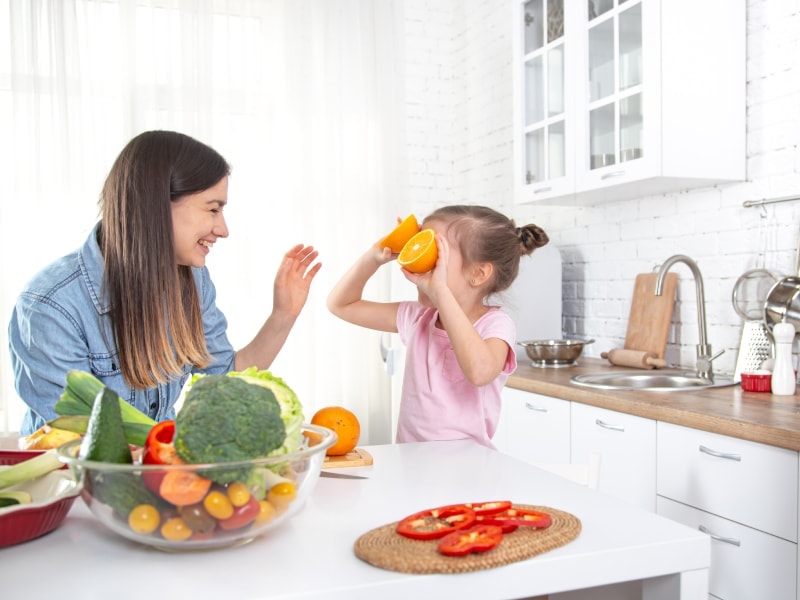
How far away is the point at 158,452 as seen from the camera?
2.65ft

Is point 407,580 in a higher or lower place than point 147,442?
lower

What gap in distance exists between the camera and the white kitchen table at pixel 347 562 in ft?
2.56

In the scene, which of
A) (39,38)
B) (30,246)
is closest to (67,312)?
(30,246)

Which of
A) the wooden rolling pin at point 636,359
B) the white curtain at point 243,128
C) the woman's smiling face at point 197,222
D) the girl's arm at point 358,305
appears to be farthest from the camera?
the white curtain at point 243,128

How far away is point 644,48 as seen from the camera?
2.61 metres

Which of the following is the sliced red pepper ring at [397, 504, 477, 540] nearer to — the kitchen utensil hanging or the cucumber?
the cucumber

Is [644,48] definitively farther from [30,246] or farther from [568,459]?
[30,246]

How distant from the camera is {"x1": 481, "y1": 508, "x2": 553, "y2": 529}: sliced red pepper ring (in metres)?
0.92

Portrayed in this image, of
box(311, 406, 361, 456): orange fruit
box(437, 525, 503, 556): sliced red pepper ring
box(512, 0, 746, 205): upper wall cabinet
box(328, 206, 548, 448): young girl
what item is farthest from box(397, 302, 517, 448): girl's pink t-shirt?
box(512, 0, 746, 205): upper wall cabinet

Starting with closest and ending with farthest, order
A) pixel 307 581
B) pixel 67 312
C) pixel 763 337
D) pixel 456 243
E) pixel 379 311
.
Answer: pixel 307 581 < pixel 67 312 < pixel 456 243 < pixel 379 311 < pixel 763 337

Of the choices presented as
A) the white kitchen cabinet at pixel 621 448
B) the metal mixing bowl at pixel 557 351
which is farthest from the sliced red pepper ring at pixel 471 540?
the metal mixing bowl at pixel 557 351

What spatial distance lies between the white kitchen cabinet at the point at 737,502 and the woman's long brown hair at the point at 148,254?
1.27 meters

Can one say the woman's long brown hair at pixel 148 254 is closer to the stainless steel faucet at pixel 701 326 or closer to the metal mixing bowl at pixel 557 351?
the stainless steel faucet at pixel 701 326

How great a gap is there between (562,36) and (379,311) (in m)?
1.70
